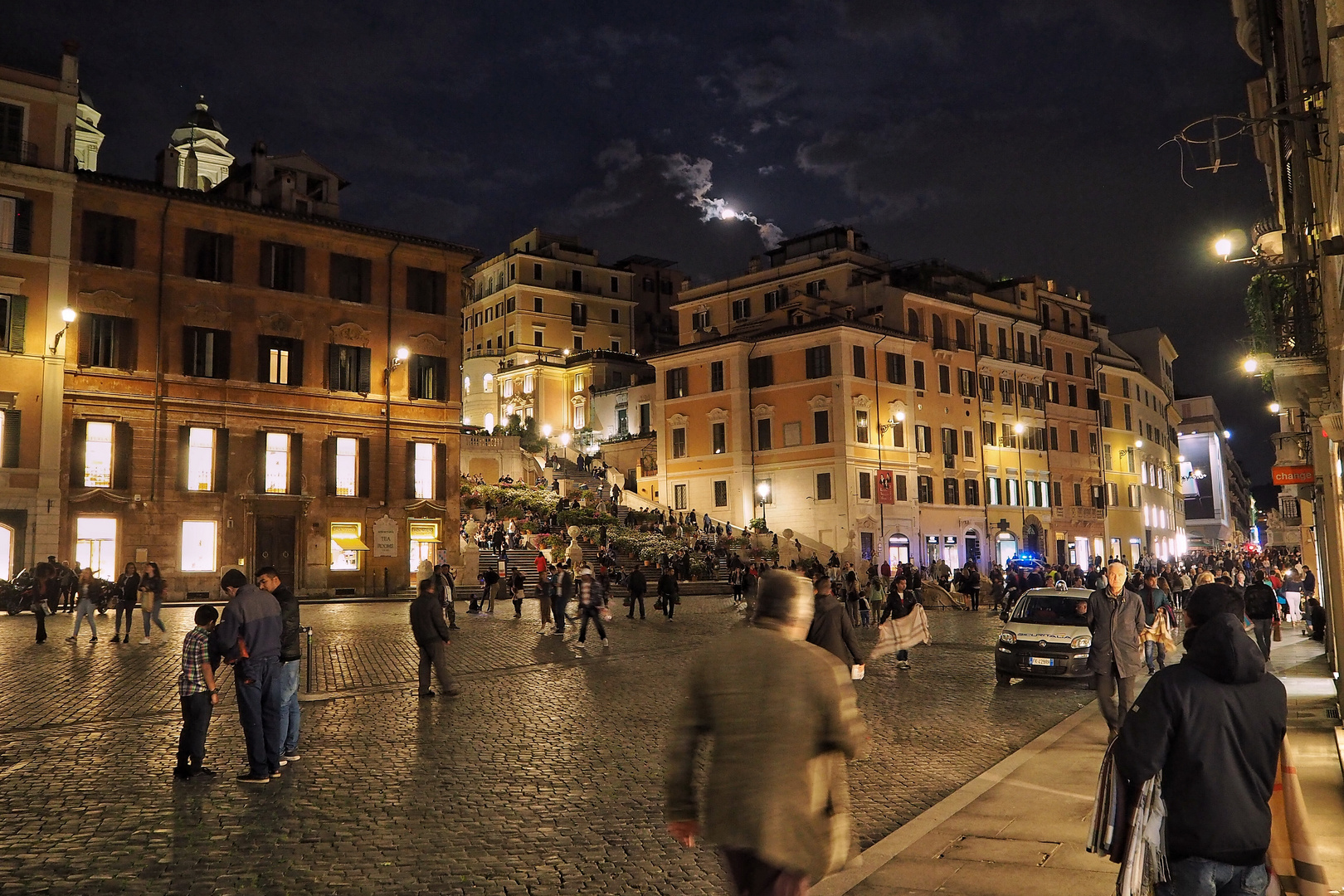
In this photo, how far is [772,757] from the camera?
366cm

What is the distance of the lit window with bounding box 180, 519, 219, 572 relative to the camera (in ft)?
115

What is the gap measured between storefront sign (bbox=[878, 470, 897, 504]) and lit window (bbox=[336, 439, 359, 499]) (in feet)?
75.6

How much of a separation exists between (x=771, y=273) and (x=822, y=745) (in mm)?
54554

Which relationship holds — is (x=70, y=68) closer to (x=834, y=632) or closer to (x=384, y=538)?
(x=384, y=538)

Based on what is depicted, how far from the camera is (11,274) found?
105ft

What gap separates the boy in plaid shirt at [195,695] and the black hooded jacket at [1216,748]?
7778 millimetres

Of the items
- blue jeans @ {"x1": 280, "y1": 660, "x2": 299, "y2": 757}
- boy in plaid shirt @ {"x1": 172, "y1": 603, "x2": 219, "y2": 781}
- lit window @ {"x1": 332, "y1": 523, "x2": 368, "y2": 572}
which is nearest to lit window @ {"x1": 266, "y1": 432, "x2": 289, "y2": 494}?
A: lit window @ {"x1": 332, "y1": 523, "x2": 368, "y2": 572}

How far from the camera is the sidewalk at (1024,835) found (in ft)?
19.7

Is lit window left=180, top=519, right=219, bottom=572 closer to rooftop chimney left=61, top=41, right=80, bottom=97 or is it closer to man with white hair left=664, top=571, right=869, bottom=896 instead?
rooftop chimney left=61, top=41, right=80, bottom=97

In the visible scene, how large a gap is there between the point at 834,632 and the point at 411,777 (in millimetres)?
4286

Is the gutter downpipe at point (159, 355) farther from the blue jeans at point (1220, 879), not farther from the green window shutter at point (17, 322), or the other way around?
the blue jeans at point (1220, 879)

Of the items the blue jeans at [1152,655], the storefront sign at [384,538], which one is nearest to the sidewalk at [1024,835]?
the blue jeans at [1152,655]

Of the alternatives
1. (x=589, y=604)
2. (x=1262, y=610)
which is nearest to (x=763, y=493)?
(x=589, y=604)

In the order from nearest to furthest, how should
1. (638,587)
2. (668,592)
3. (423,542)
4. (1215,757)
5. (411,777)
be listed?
(1215,757), (411,777), (638,587), (668,592), (423,542)
